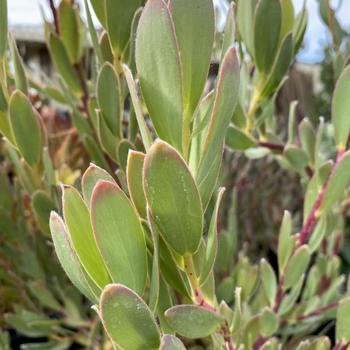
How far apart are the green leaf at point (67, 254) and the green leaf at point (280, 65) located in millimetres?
315

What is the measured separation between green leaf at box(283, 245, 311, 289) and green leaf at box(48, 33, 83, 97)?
312mm

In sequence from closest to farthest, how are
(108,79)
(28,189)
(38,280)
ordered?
(108,79)
(28,189)
(38,280)

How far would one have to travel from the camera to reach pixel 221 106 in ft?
0.99

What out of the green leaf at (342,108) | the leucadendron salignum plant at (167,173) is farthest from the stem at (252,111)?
the green leaf at (342,108)

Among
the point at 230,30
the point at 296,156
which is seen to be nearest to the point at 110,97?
the point at 230,30

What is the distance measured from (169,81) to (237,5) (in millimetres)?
275

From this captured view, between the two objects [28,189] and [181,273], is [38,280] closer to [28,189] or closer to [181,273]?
[28,189]

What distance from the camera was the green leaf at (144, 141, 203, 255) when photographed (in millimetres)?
274

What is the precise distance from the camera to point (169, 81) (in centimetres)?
29

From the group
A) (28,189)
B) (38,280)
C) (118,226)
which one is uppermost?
(118,226)

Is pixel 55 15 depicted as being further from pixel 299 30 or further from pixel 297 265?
pixel 297 265

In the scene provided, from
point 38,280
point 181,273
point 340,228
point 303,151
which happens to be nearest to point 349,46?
point 303,151

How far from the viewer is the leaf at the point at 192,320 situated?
1.04 ft

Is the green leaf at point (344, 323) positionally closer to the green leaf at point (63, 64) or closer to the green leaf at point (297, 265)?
the green leaf at point (297, 265)
